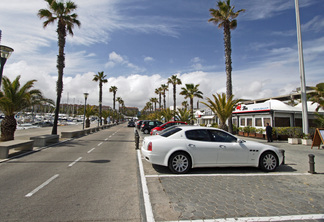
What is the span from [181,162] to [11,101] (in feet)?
44.5

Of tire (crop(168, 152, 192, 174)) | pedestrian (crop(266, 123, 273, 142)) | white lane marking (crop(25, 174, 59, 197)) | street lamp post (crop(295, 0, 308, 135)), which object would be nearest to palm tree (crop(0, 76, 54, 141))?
white lane marking (crop(25, 174, 59, 197))

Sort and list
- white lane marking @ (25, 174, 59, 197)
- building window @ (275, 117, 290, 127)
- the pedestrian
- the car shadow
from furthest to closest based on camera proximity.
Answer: building window @ (275, 117, 290, 127) → the pedestrian → the car shadow → white lane marking @ (25, 174, 59, 197)

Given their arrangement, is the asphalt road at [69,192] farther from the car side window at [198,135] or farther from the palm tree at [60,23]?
the palm tree at [60,23]

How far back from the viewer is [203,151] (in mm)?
6234

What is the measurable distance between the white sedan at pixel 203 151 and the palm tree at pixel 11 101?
12.1 m

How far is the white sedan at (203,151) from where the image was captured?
6184 millimetres

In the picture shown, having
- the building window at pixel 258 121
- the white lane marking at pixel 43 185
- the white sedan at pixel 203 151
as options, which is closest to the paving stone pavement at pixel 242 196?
the white sedan at pixel 203 151

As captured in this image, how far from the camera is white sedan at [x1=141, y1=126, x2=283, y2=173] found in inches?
243

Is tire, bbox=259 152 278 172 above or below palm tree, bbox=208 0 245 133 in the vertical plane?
below

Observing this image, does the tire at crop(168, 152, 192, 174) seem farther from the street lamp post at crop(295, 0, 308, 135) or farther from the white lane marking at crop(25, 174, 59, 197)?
the street lamp post at crop(295, 0, 308, 135)

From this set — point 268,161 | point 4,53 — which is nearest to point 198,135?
point 268,161

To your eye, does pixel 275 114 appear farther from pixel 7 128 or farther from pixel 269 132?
pixel 7 128

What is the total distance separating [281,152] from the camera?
6887 mm

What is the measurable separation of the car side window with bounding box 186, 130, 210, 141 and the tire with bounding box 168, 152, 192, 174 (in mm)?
620
